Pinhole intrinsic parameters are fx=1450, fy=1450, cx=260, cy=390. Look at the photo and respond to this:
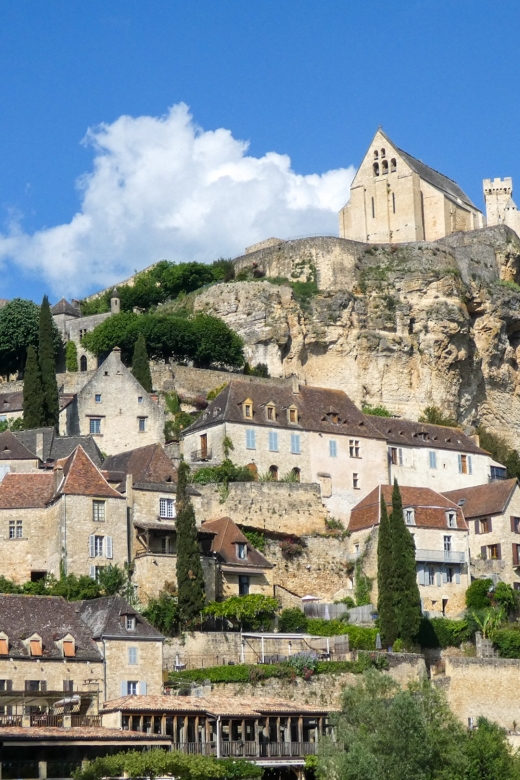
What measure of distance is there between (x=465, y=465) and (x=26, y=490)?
26228mm

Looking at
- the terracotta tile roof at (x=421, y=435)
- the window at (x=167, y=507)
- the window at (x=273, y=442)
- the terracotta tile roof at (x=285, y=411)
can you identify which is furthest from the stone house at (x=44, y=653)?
the terracotta tile roof at (x=421, y=435)

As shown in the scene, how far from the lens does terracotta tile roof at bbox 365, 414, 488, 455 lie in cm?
7831

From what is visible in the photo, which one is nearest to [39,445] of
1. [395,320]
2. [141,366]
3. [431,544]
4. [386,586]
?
[141,366]

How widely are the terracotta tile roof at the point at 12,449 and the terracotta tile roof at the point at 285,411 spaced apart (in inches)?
343

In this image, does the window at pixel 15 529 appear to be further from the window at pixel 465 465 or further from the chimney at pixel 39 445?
the window at pixel 465 465

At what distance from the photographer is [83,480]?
6262 cm

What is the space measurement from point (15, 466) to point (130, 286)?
38.6m

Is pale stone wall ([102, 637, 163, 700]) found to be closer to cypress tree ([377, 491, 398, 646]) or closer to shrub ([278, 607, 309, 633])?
shrub ([278, 607, 309, 633])

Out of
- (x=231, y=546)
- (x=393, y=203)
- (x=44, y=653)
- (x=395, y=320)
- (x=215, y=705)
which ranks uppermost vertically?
(x=393, y=203)

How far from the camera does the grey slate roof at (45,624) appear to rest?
5234 cm

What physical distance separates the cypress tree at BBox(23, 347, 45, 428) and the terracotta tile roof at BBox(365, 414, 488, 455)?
17.5 metres

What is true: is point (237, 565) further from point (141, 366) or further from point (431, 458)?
point (141, 366)

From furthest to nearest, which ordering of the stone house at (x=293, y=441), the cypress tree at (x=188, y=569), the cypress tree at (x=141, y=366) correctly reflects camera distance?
1. the cypress tree at (x=141, y=366)
2. the stone house at (x=293, y=441)
3. the cypress tree at (x=188, y=569)

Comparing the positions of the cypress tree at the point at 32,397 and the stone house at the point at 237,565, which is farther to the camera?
the cypress tree at the point at 32,397
